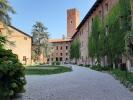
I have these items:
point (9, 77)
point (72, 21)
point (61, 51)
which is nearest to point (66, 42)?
point (61, 51)

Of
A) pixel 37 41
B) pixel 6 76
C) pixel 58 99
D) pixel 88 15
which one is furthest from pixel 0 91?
pixel 37 41

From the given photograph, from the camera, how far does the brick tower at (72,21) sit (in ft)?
364

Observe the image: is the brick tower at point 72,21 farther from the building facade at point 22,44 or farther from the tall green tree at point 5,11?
the tall green tree at point 5,11

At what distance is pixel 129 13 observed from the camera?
72.6 ft

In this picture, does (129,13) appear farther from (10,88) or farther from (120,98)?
(10,88)

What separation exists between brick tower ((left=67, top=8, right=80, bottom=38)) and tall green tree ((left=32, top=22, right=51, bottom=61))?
26.7m

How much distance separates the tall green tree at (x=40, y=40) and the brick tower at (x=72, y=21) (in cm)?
2668

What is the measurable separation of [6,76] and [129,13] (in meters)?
15.3

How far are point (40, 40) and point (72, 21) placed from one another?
99.8 ft

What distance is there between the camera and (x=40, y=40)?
8375 centimetres

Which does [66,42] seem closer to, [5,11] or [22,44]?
[22,44]

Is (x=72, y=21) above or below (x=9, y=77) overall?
above

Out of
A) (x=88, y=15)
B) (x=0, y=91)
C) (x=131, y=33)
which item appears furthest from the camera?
(x=88, y=15)

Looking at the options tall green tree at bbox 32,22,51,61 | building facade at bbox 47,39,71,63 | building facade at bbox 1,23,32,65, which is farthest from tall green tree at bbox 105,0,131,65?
building facade at bbox 47,39,71,63
